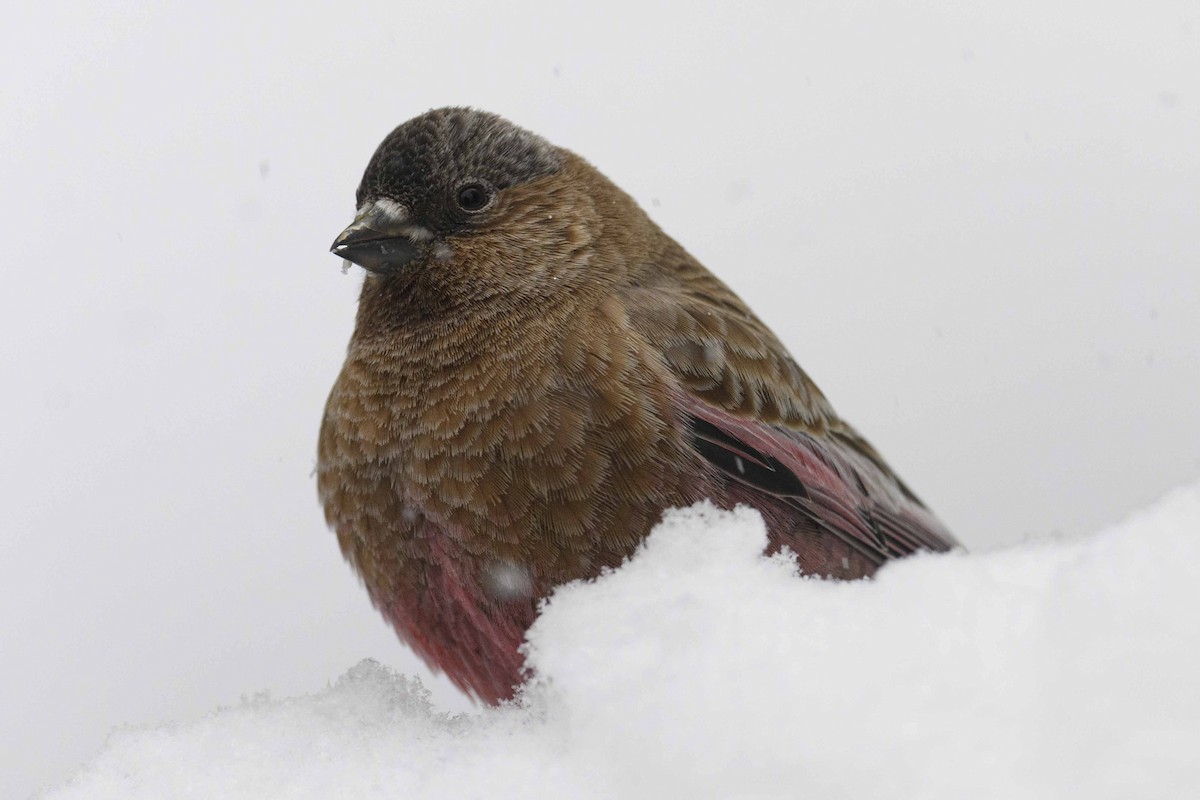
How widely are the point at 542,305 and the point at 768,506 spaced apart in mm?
958

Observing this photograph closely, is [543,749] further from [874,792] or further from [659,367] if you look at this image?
[659,367]

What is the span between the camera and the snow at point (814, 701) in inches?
62.0

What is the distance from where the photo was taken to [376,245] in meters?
3.46

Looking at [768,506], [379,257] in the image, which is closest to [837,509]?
[768,506]

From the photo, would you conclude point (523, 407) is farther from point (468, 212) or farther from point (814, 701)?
point (814, 701)

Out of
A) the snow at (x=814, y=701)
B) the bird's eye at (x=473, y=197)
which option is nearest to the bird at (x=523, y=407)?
the bird's eye at (x=473, y=197)

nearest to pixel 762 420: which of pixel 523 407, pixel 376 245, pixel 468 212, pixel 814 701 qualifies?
pixel 523 407

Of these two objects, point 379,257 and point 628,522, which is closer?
point 628,522

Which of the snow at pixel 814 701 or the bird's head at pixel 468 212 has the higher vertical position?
the bird's head at pixel 468 212

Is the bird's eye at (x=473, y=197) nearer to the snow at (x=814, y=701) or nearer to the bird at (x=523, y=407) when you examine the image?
the bird at (x=523, y=407)

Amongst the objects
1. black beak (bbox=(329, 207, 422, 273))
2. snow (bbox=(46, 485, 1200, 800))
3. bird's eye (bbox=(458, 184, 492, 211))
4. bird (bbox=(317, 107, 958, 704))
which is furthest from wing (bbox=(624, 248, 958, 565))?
snow (bbox=(46, 485, 1200, 800))

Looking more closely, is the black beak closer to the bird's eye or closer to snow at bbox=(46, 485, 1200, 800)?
the bird's eye

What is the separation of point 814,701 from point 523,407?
1449 millimetres

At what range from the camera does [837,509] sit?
377 cm
